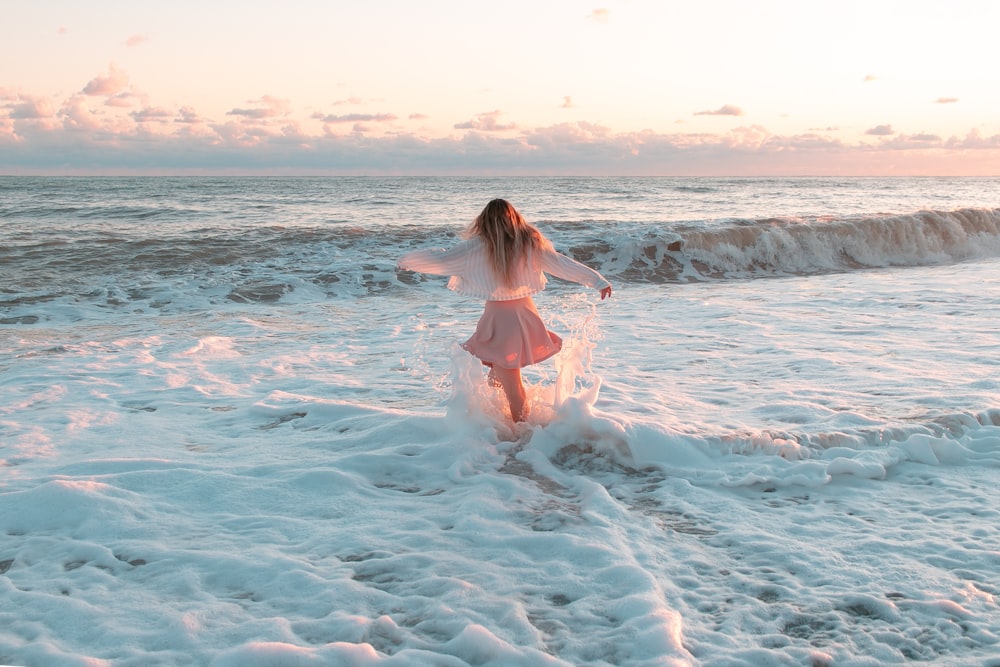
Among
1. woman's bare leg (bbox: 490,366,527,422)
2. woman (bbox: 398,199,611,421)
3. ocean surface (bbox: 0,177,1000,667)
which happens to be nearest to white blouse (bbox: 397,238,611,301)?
woman (bbox: 398,199,611,421)

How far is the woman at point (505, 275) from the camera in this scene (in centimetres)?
496

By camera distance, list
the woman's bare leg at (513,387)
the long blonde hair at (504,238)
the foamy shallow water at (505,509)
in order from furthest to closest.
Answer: the woman's bare leg at (513,387) < the long blonde hair at (504,238) < the foamy shallow water at (505,509)

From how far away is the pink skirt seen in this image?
507cm

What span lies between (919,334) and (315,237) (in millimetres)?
12391

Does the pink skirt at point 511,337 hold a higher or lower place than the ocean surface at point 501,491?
higher

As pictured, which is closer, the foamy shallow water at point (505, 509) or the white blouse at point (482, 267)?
the foamy shallow water at point (505, 509)

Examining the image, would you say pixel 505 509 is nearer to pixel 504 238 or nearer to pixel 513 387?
pixel 513 387

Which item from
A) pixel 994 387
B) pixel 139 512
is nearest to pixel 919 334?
pixel 994 387

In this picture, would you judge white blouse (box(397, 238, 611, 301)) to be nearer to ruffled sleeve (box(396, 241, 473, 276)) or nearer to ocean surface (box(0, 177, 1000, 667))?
ruffled sleeve (box(396, 241, 473, 276))

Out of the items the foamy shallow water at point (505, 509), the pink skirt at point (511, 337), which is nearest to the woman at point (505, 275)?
the pink skirt at point (511, 337)

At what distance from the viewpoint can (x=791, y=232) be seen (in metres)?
17.8

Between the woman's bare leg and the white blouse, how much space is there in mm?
507

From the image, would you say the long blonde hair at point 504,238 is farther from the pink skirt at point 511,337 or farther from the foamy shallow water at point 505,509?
the foamy shallow water at point 505,509

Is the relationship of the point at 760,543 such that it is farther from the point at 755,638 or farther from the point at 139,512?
the point at 139,512
